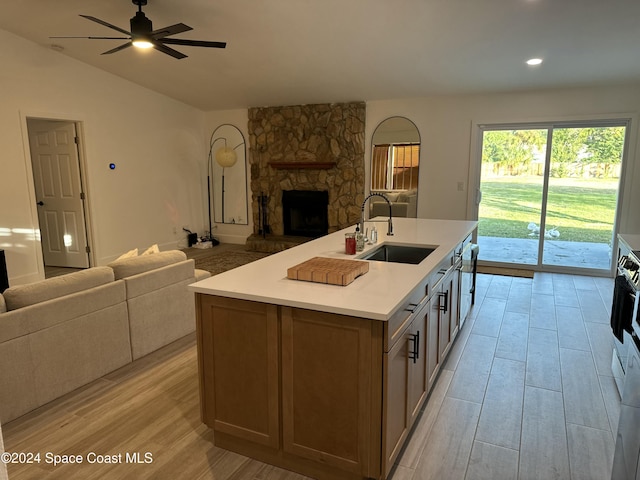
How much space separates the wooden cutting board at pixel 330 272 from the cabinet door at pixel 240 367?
0.97 ft

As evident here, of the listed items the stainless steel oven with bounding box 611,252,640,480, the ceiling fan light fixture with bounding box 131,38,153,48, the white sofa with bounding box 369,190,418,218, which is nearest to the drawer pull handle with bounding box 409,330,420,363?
the stainless steel oven with bounding box 611,252,640,480

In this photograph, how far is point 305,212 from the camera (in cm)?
754

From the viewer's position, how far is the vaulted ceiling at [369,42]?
3826mm

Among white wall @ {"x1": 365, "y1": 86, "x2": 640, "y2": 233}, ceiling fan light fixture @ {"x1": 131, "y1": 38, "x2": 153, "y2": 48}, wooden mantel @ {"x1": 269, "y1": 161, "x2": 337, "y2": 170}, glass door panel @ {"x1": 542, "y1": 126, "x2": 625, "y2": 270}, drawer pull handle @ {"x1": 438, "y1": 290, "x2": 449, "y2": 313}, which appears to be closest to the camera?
drawer pull handle @ {"x1": 438, "y1": 290, "x2": 449, "y2": 313}

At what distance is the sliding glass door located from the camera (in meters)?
5.59

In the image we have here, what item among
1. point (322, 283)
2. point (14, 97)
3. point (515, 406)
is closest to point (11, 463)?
point (322, 283)

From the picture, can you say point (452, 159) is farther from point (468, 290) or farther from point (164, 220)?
point (164, 220)

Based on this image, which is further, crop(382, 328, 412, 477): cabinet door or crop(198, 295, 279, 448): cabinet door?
crop(198, 295, 279, 448): cabinet door

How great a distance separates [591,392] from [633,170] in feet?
12.5

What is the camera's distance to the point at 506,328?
3857 millimetres

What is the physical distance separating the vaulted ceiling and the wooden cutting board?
8.58ft

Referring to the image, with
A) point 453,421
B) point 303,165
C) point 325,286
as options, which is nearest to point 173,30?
point 325,286

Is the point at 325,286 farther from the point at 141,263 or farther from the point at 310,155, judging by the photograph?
the point at 310,155

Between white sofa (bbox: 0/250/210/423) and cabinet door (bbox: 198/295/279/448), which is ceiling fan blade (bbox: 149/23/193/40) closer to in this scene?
white sofa (bbox: 0/250/210/423)
